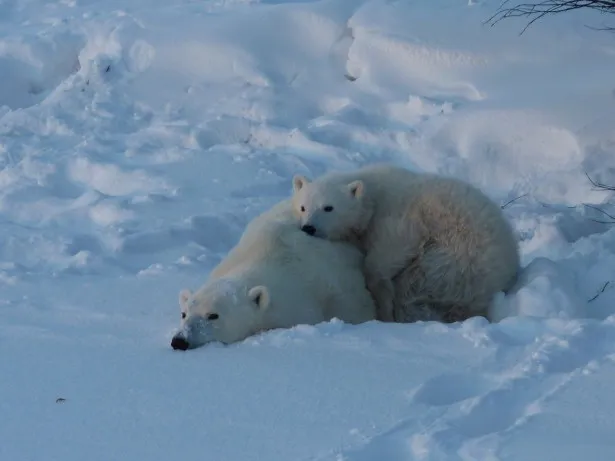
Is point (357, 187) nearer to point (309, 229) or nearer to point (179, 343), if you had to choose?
point (309, 229)

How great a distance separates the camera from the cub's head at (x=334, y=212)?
6031 mm

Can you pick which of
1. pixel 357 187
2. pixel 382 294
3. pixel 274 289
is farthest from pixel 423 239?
pixel 274 289

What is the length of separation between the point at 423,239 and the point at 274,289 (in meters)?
0.98

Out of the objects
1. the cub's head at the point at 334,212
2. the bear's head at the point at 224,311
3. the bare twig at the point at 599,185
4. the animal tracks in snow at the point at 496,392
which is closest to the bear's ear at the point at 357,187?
the cub's head at the point at 334,212

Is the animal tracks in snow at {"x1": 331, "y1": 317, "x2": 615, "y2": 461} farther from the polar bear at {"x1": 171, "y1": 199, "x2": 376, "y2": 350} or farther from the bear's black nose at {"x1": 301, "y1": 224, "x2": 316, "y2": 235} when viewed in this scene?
the bear's black nose at {"x1": 301, "y1": 224, "x2": 316, "y2": 235}

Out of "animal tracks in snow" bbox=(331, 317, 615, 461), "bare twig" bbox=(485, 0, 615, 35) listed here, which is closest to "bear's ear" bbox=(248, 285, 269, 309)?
"animal tracks in snow" bbox=(331, 317, 615, 461)

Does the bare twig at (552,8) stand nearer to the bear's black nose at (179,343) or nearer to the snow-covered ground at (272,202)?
the snow-covered ground at (272,202)

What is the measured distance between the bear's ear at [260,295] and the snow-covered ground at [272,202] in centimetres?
39

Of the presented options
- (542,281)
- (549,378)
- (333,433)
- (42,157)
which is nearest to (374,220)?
(542,281)

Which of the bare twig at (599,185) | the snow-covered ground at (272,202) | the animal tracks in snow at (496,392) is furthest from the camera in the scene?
the bare twig at (599,185)

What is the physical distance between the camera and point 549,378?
397cm

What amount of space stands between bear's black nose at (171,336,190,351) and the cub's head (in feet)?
4.48

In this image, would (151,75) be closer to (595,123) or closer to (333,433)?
(595,123)

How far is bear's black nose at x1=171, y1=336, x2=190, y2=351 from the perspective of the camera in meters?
4.83
